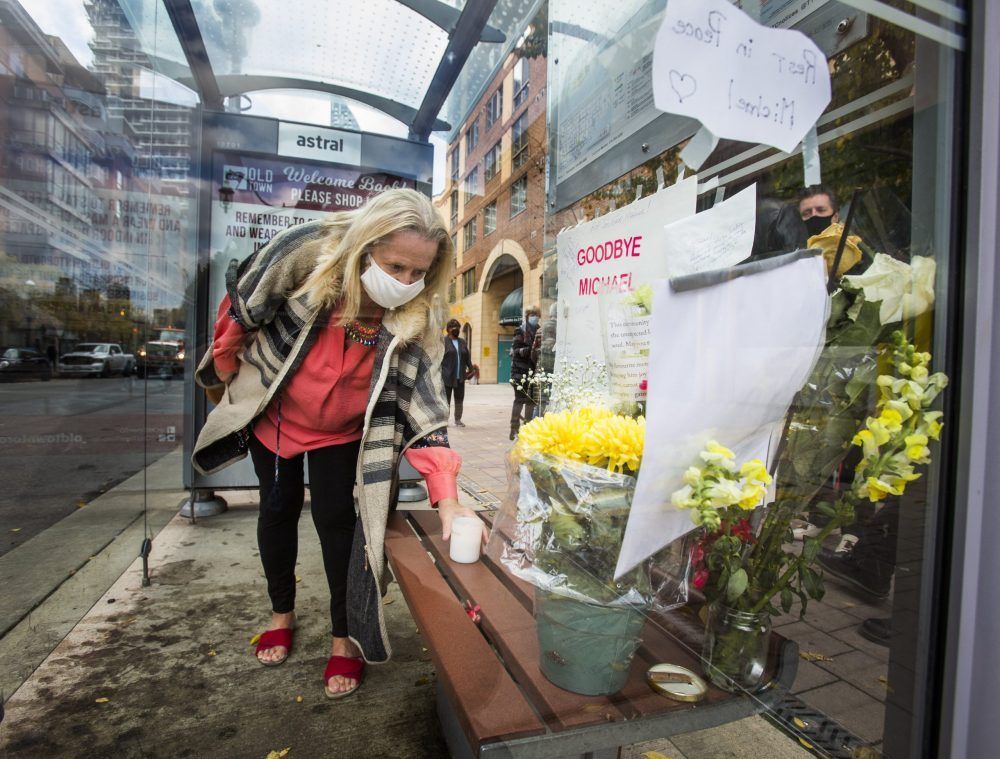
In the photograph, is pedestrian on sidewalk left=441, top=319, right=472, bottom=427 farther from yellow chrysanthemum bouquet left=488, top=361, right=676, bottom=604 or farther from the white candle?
yellow chrysanthemum bouquet left=488, top=361, right=676, bottom=604

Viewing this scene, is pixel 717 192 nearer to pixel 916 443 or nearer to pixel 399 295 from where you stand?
pixel 916 443

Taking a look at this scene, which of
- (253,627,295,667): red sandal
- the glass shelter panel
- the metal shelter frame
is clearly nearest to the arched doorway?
the metal shelter frame

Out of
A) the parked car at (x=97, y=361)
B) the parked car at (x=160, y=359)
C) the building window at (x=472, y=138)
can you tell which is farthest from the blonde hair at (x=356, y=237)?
the building window at (x=472, y=138)

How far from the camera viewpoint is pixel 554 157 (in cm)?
215

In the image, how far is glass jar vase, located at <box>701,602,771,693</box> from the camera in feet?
3.05

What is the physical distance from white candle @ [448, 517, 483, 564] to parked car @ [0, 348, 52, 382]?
59.7 inches

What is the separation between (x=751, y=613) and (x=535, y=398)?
0.99 metres

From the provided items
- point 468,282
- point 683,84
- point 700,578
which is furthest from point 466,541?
point 468,282

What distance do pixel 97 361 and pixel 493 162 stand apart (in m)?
2.53

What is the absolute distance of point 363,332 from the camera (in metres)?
1.83

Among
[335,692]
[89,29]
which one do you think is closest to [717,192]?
[335,692]

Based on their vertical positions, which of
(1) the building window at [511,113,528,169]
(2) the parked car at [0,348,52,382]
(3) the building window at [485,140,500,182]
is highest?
(3) the building window at [485,140,500,182]

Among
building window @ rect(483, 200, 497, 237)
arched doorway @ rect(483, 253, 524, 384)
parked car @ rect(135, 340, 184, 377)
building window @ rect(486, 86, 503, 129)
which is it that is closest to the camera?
parked car @ rect(135, 340, 184, 377)

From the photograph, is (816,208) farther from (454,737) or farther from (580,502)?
(454,737)
